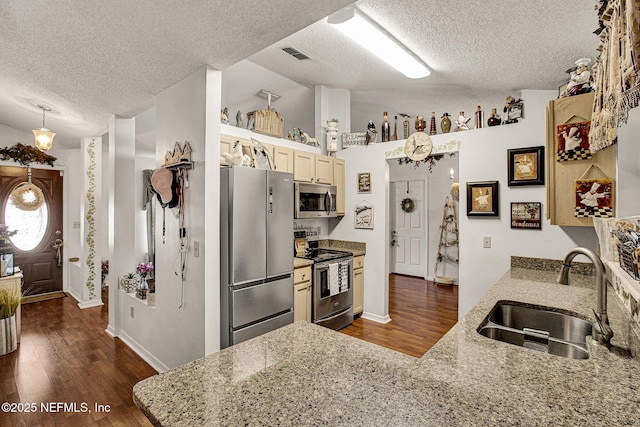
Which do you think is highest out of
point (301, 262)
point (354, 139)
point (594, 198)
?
point (354, 139)

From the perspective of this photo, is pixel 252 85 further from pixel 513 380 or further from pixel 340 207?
pixel 513 380

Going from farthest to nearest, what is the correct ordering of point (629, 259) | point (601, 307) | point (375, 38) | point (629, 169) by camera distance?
point (375, 38) < point (629, 169) < point (601, 307) < point (629, 259)

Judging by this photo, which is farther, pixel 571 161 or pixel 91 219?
pixel 91 219

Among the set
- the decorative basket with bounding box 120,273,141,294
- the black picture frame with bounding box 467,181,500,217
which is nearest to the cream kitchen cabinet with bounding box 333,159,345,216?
the black picture frame with bounding box 467,181,500,217

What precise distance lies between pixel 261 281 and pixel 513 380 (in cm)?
204

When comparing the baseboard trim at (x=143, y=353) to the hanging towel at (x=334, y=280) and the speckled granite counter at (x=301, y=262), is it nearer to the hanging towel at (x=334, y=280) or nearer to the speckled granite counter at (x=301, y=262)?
the speckled granite counter at (x=301, y=262)

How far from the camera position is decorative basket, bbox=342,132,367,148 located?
4.21 metres

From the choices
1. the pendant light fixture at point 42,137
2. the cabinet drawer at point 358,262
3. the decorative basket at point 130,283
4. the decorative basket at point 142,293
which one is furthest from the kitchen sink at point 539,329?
the pendant light fixture at point 42,137

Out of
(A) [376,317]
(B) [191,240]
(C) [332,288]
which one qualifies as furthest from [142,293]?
(A) [376,317]

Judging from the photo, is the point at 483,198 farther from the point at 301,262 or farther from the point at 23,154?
the point at 23,154

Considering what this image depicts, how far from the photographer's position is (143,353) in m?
3.04

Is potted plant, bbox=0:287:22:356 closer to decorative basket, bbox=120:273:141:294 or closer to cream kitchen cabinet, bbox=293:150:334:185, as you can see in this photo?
decorative basket, bbox=120:273:141:294

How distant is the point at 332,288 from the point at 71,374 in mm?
2543

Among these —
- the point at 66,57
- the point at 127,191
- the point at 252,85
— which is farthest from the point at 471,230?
the point at 127,191
